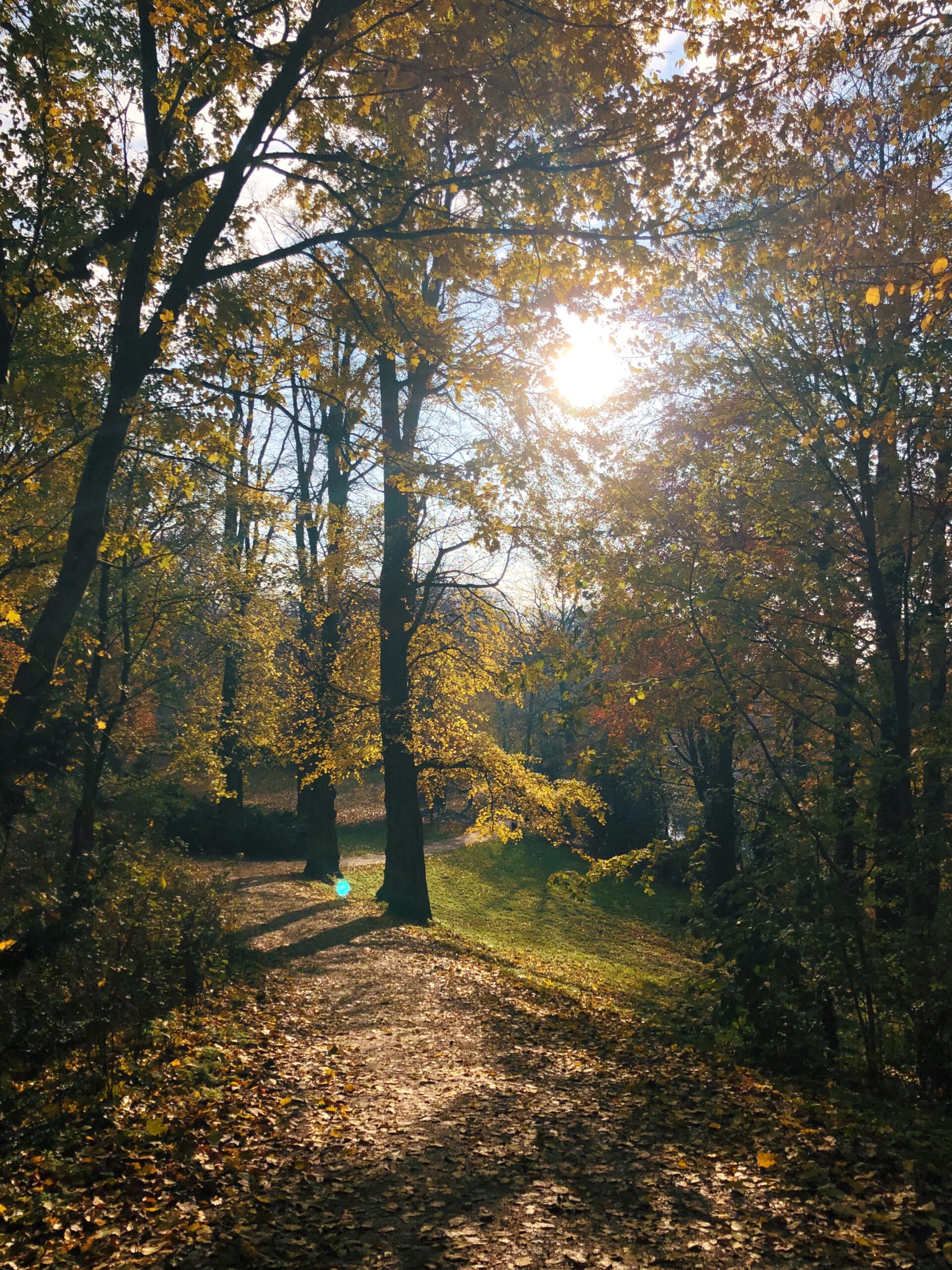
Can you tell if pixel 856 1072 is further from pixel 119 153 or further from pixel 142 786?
pixel 142 786

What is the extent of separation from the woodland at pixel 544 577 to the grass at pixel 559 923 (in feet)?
5.76

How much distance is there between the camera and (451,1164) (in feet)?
14.8

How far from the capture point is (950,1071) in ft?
18.3

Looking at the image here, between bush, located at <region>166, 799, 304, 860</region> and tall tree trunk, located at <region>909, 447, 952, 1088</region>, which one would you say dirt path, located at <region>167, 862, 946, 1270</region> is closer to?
tall tree trunk, located at <region>909, 447, 952, 1088</region>

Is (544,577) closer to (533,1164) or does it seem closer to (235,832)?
(533,1164)

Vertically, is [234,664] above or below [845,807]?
above

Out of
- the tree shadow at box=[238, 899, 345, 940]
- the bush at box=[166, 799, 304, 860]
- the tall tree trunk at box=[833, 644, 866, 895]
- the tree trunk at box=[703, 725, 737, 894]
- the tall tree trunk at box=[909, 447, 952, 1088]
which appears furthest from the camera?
the bush at box=[166, 799, 304, 860]

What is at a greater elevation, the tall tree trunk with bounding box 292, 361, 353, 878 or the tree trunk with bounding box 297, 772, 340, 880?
the tall tree trunk with bounding box 292, 361, 353, 878

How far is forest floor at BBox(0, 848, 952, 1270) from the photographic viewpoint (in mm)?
3570

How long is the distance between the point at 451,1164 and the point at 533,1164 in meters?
0.47

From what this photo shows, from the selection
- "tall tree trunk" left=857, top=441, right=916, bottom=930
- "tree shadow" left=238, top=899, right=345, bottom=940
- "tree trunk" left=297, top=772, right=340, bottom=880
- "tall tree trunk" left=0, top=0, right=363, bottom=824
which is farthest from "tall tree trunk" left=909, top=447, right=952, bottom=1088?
"tree trunk" left=297, top=772, right=340, bottom=880

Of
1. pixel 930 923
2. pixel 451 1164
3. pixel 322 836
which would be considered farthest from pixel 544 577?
pixel 322 836

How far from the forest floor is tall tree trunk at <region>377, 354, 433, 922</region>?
5818 mm

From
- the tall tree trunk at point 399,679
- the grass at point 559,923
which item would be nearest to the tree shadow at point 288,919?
the tall tree trunk at point 399,679
